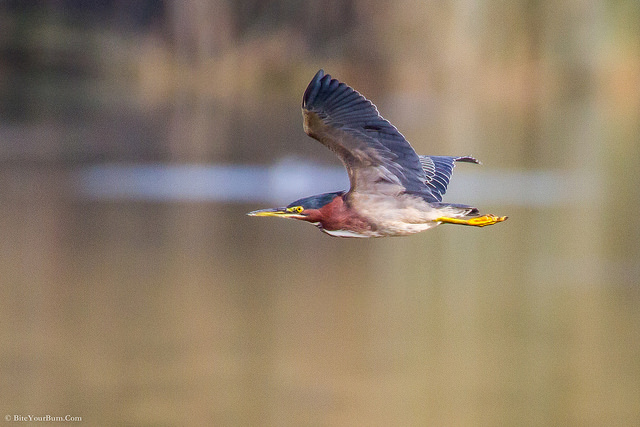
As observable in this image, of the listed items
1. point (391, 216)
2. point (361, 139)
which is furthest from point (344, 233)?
point (361, 139)

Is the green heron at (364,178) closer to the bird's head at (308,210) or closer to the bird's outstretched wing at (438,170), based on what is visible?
the bird's head at (308,210)

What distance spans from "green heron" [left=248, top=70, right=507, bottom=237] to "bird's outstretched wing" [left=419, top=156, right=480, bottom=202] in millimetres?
171

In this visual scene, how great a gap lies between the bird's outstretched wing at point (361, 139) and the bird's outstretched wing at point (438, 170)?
0.19 metres

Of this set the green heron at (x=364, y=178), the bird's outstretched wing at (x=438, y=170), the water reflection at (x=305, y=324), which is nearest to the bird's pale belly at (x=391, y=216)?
the green heron at (x=364, y=178)

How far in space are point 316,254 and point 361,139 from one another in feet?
35.2

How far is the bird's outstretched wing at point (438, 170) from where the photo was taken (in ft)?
9.69

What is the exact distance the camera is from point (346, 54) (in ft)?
35.4

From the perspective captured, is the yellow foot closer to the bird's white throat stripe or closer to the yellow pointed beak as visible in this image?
the bird's white throat stripe

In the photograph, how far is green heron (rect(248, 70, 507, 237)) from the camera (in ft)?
8.57

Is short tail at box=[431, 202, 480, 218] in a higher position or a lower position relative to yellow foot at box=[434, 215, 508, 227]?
higher

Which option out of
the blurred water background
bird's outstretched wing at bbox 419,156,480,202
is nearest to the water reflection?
the blurred water background

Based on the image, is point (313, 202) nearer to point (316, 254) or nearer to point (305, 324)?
point (305, 324)

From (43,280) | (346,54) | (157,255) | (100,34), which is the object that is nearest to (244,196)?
(157,255)

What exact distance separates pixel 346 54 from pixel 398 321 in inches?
102
